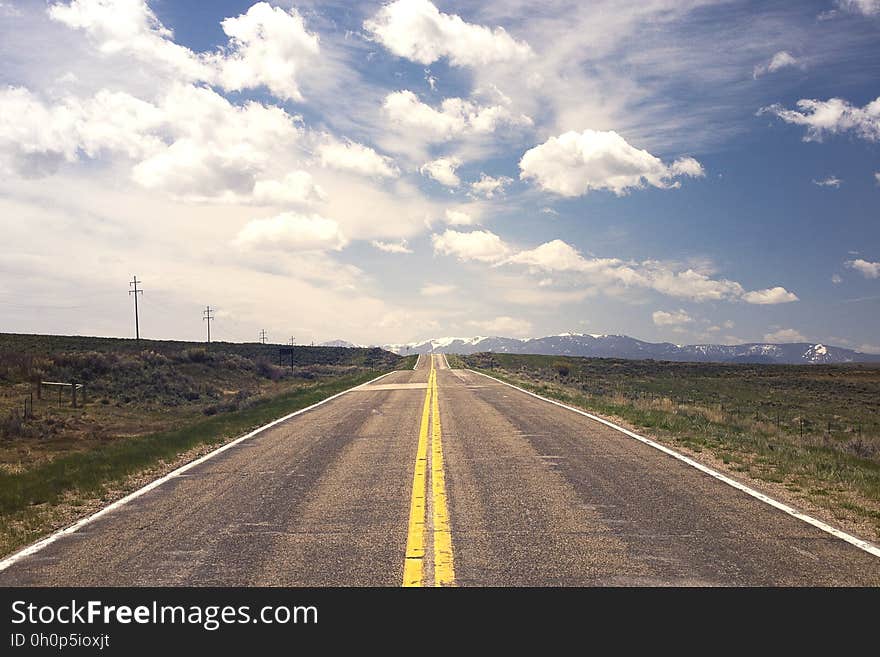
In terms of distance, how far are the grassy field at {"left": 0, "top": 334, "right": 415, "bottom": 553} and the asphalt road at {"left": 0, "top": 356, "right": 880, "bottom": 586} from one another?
136 centimetres

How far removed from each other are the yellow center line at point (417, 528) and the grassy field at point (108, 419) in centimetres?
428

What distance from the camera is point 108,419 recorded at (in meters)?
27.7

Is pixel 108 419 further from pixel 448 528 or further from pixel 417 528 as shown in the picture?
pixel 448 528

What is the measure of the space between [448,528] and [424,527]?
27 cm

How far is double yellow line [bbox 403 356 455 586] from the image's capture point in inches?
210

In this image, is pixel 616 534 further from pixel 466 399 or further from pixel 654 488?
pixel 466 399

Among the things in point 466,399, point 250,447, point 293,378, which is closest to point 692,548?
point 250,447

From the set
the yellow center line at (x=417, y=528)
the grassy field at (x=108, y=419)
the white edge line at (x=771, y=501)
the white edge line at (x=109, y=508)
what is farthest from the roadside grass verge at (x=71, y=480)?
the white edge line at (x=771, y=501)

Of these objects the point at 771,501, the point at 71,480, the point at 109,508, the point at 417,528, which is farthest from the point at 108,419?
the point at 771,501

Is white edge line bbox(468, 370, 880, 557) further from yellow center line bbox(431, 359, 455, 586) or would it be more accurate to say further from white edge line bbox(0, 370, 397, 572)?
white edge line bbox(0, 370, 397, 572)

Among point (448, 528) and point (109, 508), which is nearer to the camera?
point (448, 528)

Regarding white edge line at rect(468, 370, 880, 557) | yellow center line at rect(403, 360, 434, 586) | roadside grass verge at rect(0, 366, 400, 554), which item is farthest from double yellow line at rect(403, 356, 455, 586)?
roadside grass verge at rect(0, 366, 400, 554)

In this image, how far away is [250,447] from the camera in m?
13.3

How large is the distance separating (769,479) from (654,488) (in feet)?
7.28
